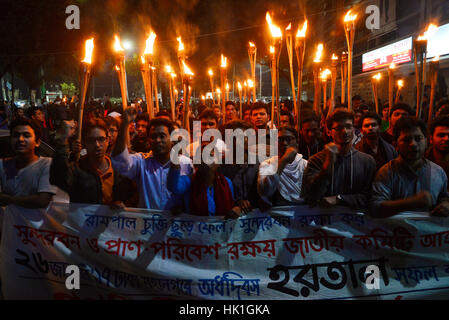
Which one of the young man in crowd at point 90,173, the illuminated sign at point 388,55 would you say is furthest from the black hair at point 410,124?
the illuminated sign at point 388,55

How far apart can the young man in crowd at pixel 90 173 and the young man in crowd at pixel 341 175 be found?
5.24ft

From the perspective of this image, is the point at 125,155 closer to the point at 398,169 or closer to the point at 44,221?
the point at 44,221

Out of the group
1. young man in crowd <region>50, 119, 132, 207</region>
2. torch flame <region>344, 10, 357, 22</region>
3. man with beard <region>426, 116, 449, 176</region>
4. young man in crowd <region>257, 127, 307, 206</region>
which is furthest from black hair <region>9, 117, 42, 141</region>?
man with beard <region>426, 116, 449, 176</region>

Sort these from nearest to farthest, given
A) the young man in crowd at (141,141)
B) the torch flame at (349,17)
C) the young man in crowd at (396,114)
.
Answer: the torch flame at (349,17) < the young man in crowd at (396,114) < the young man in crowd at (141,141)

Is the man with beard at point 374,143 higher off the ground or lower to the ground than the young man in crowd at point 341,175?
higher

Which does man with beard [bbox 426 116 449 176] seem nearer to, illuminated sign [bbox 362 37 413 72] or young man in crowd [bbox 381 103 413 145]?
young man in crowd [bbox 381 103 413 145]

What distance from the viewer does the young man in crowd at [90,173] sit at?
2744 millimetres

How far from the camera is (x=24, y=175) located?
2992 millimetres

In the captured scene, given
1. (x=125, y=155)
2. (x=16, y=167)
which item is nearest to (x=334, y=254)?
(x=125, y=155)

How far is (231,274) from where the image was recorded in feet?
9.03

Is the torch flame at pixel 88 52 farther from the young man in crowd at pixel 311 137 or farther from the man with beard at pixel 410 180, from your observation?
the man with beard at pixel 410 180

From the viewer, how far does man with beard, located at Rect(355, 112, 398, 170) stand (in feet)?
12.4

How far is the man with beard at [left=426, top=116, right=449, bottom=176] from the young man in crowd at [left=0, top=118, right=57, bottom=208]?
3.48m

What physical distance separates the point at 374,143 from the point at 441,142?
28.9 inches
